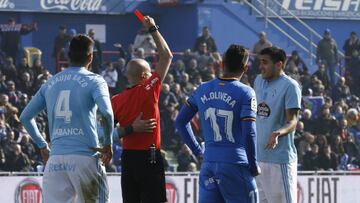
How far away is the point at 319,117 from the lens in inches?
1074

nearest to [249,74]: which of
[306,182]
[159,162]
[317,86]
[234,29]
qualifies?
[317,86]

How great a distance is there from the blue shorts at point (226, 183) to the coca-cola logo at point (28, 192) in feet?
29.9

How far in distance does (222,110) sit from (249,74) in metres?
18.3

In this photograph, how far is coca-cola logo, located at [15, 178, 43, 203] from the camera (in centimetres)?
1939

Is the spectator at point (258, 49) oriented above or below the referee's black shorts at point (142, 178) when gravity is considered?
above

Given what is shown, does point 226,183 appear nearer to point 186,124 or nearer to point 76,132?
point 186,124

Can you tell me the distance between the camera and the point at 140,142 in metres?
11.7

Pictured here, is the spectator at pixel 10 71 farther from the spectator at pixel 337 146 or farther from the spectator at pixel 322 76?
the spectator at pixel 322 76

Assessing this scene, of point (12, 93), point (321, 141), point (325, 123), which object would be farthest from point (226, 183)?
point (325, 123)

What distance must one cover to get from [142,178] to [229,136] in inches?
56.3

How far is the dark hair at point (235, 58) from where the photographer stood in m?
10.6

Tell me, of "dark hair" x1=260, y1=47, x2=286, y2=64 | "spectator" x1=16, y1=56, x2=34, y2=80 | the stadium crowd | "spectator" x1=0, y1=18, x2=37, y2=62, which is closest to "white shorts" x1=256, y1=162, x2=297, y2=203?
"dark hair" x1=260, y1=47, x2=286, y2=64

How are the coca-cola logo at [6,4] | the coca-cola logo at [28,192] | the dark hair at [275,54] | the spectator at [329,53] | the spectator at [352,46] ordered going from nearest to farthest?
the dark hair at [275,54] < the coca-cola logo at [28,192] < the coca-cola logo at [6,4] < the spectator at [329,53] < the spectator at [352,46]

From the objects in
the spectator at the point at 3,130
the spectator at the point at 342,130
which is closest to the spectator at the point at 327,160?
the spectator at the point at 342,130
